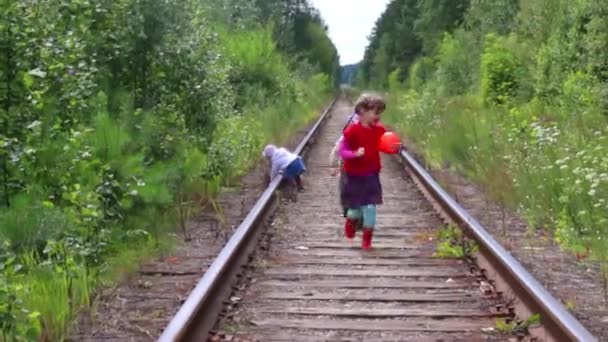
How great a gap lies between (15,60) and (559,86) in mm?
13138

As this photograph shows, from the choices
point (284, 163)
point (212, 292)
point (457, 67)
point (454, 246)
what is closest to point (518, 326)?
point (212, 292)

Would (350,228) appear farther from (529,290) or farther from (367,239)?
(529,290)

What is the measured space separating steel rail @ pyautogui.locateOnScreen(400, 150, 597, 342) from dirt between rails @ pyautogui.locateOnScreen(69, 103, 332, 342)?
2154 mm

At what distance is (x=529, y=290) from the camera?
579 centimetres

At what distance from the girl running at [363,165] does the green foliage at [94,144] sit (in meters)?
1.62

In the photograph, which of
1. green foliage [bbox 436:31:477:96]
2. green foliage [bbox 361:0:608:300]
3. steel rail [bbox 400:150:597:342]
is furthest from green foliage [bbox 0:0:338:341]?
green foliage [bbox 436:31:477:96]

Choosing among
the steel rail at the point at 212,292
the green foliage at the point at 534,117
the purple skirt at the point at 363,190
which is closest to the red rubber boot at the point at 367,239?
the purple skirt at the point at 363,190

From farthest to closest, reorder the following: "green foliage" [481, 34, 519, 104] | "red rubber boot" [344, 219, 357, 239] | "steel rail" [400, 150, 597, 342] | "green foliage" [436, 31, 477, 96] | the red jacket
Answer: "green foliage" [436, 31, 477, 96], "green foliage" [481, 34, 519, 104], "red rubber boot" [344, 219, 357, 239], the red jacket, "steel rail" [400, 150, 597, 342]

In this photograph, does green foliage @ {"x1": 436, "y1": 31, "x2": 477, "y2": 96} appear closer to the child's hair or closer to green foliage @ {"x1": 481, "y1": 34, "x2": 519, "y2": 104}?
green foliage @ {"x1": 481, "y1": 34, "x2": 519, "y2": 104}

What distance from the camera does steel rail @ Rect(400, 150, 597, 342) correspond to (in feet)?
16.3

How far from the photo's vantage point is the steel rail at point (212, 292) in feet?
16.6

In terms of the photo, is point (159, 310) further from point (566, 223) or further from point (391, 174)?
point (391, 174)

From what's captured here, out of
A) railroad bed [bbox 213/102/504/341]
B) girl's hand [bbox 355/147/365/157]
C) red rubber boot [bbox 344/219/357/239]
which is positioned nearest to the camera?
railroad bed [bbox 213/102/504/341]

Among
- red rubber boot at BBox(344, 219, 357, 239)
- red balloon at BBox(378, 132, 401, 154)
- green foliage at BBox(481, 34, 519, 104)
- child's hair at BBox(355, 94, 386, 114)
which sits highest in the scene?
green foliage at BBox(481, 34, 519, 104)
